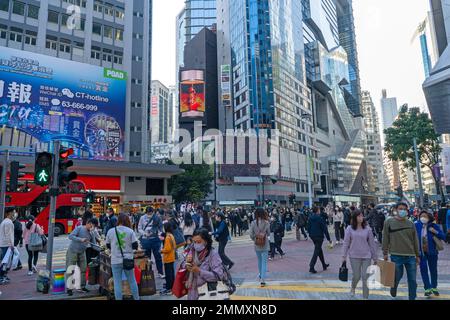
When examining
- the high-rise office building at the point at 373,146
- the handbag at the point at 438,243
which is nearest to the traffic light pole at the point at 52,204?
the handbag at the point at 438,243

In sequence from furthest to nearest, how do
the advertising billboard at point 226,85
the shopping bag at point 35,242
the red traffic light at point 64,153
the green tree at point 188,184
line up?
1. the advertising billboard at point 226,85
2. the green tree at point 188,184
3. the shopping bag at point 35,242
4. the red traffic light at point 64,153

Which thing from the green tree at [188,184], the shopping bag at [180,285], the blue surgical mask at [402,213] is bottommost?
the shopping bag at [180,285]

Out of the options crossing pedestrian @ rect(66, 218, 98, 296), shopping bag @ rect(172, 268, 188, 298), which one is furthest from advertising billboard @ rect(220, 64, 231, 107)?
shopping bag @ rect(172, 268, 188, 298)

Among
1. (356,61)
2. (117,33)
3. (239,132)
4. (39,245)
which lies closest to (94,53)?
(117,33)

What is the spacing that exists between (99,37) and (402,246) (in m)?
46.5

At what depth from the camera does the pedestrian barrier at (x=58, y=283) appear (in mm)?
7511

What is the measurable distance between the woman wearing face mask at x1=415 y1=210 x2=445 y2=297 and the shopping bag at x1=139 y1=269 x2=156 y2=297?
552 centimetres

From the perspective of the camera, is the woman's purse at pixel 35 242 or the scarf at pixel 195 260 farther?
the woman's purse at pixel 35 242

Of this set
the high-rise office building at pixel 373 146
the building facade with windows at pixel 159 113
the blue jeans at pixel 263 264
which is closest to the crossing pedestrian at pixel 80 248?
the blue jeans at pixel 263 264

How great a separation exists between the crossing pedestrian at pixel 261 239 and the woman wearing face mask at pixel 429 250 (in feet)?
10.7

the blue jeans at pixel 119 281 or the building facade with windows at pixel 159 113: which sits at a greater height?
the building facade with windows at pixel 159 113

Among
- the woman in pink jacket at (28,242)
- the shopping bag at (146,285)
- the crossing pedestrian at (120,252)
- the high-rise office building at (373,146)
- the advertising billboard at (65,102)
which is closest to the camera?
the crossing pedestrian at (120,252)

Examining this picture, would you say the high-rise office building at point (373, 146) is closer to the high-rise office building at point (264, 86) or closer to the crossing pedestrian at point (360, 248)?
the high-rise office building at point (264, 86)
